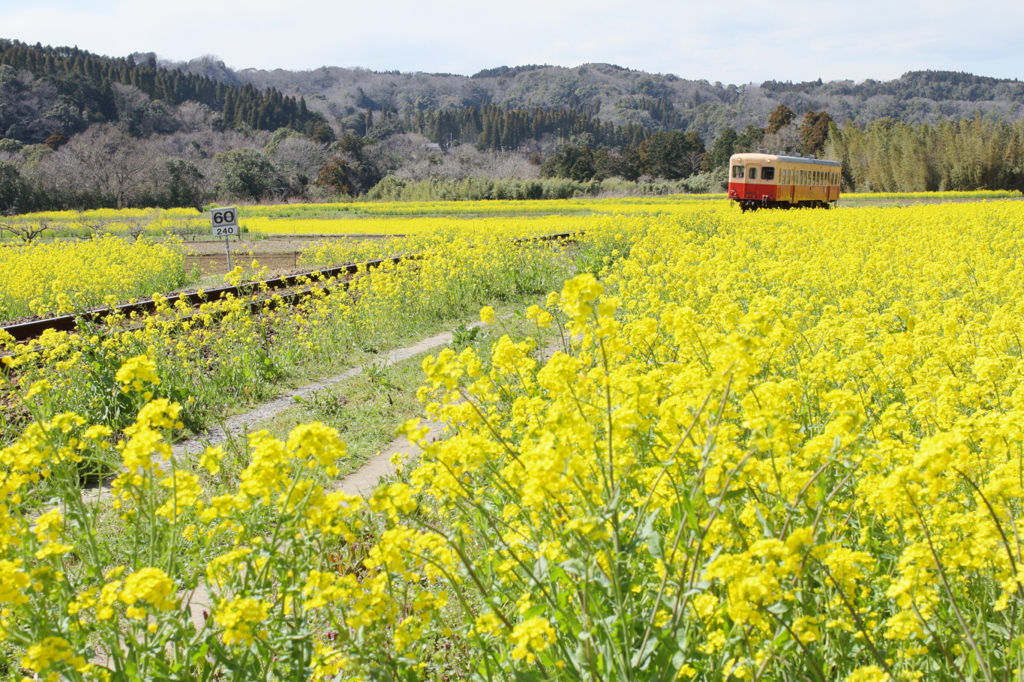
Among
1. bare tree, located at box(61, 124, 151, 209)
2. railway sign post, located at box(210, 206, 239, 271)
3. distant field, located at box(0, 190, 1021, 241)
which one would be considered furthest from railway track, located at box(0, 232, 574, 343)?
bare tree, located at box(61, 124, 151, 209)

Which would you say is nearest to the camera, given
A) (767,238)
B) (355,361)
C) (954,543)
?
(954,543)

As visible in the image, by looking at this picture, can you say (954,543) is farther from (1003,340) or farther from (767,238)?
(767,238)

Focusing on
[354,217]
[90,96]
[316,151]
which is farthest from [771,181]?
[90,96]

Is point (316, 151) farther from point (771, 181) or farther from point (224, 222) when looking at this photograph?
point (224, 222)

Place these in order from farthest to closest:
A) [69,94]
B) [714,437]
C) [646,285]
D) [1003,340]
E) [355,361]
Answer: [69,94] < [355,361] < [646,285] < [1003,340] < [714,437]

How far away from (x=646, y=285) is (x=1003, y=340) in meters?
3.36

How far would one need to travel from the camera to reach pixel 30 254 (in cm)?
1491

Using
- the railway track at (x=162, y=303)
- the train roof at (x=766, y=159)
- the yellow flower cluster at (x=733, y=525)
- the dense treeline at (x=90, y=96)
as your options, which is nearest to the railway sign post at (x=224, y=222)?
the railway track at (x=162, y=303)

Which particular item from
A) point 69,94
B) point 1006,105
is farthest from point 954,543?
point 1006,105

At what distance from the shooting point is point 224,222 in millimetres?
13656

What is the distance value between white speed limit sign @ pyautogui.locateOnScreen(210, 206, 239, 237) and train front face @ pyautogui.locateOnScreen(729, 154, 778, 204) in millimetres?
21467

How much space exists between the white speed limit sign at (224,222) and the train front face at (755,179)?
21.5m

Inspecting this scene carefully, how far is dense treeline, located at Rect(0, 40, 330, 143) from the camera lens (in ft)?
230

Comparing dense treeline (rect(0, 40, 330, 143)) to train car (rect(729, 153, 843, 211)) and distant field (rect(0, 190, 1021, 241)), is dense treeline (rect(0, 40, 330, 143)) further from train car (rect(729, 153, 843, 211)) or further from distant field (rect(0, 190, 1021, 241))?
train car (rect(729, 153, 843, 211))
